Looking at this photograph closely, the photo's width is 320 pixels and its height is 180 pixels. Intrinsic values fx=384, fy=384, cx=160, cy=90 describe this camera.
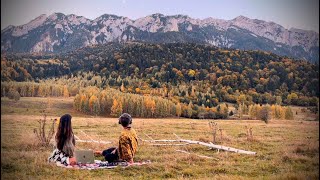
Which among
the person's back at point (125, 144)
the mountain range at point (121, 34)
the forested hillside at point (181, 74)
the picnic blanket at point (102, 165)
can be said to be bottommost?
the picnic blanket at point (102, 165)

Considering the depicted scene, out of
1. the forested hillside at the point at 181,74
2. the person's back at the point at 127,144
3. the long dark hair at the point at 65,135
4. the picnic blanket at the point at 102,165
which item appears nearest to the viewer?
the long dark hair at the point at 65,135

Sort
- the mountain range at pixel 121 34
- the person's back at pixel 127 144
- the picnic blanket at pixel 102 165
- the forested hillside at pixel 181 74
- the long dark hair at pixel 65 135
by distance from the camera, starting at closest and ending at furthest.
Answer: the long dark hair at pixel 65 135 < the picnic blanket at pixel 102 165 < the person's back at pixel 127 144 < the mountain range at pixel 121 34 < the forested hillside at pixel 181 74

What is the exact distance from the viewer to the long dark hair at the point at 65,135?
10852mm

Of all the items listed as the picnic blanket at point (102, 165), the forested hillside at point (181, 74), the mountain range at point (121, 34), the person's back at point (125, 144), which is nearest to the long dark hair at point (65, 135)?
the picnic blanket at point (102, 165)

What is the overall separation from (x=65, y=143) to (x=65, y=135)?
23 centimetres

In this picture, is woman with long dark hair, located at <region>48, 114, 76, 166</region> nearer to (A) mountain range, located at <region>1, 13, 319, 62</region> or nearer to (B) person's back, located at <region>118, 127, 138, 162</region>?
(B) person's back, located at <region>118, 127, 138, 162</region>

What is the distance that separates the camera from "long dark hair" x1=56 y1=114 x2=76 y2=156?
10.9 meters

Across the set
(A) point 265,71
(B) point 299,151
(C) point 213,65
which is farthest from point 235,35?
(B) point 299,151

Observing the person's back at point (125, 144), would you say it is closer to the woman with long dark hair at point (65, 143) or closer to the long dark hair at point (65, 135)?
the woman with long dark hair at point (65, 143)

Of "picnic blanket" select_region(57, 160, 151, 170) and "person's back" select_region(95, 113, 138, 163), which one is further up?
"person's back" select_region(95, 113, 138, 163)

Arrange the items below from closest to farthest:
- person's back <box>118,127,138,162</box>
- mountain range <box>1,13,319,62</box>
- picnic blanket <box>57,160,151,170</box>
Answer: picnic blanket <box>57,160,151,170</box>
person's back <box>118,127,138,162</box>
mountain range <box>1,13,319,62</box>

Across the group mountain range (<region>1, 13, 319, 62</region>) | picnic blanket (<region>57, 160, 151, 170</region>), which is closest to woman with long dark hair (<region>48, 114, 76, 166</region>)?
picnic blanket (<region>57, 160, 151, 170</region>)

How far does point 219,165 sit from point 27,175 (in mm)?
6034

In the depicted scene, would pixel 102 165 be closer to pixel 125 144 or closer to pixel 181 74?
pixel 125 144
